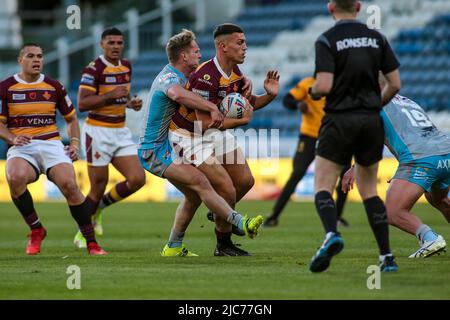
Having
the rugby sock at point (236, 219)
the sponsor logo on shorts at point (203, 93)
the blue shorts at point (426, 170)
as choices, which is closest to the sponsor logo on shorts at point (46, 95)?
the sponsor logo on shorts at point (203, 93)

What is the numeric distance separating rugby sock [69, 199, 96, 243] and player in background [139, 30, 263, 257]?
1.13 meters

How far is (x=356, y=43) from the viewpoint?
7832 millimetres

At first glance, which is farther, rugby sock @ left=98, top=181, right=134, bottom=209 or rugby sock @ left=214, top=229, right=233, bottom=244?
rugby sock @ left=98, top=181, right=134, bottom=209

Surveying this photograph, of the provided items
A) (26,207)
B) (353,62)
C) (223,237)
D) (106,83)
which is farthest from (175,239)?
(353,62)

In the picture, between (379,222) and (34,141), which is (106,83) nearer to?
(34,141)

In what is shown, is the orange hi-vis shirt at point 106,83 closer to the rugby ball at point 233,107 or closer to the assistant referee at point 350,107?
the rugby ball at point 233,107

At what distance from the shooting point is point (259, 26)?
30.7 m

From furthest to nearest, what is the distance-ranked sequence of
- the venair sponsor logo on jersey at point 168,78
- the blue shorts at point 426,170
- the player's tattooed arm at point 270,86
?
the player's tattooed arm at point 270,86, the venair sponsor logo on jersey at point 168,78, the blue shorts at point 426,170

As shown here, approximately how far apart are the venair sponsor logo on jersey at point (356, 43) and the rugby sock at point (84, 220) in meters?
4.16

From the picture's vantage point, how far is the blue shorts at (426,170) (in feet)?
31.3

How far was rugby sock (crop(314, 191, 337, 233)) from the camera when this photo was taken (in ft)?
26.0

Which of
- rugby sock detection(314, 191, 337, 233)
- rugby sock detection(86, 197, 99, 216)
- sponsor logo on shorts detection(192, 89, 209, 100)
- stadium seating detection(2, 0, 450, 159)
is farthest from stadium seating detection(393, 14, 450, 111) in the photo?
rugby sock detection(314, 191, 337, 233)

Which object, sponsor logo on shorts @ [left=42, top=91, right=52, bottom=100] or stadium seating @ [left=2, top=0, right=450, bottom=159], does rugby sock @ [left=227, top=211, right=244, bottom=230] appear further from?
stadium seating @ [left=2, top=0, right=450, bottom=159]
